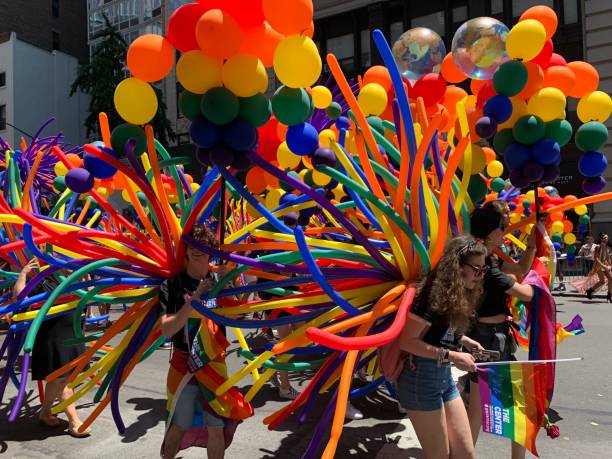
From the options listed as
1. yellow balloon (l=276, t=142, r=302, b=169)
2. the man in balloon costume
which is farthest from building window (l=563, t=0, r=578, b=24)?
yellow balloon (l=276, t=142, r=302, b=169)

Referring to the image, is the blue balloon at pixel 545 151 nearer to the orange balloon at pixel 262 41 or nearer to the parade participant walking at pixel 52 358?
the orange balloon at pixel 262 41

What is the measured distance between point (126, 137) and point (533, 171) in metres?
2.53

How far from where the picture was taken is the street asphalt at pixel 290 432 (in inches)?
144

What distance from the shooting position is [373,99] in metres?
3.92

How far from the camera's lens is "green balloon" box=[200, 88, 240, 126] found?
7.98ft

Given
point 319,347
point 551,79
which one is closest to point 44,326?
point 319,347

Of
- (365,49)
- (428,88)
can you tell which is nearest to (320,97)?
Answer: (428,88)

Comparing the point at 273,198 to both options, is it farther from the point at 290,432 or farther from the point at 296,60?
the point at 296,60

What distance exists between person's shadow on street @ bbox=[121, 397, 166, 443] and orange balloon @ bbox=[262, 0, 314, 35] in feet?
10.5

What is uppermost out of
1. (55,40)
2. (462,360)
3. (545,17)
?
(55,40)

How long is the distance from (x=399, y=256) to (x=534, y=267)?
1.26 m

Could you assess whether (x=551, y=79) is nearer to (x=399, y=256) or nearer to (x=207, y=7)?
(x=399, y=256)

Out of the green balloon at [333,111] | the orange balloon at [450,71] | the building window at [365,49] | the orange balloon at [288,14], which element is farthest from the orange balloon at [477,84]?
the building window at [365,49]

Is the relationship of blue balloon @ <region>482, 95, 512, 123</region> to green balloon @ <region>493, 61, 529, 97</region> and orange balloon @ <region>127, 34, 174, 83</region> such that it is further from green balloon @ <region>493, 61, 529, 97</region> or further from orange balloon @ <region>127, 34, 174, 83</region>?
orange balloon @ <region>127, 34, 174, 83</region>
